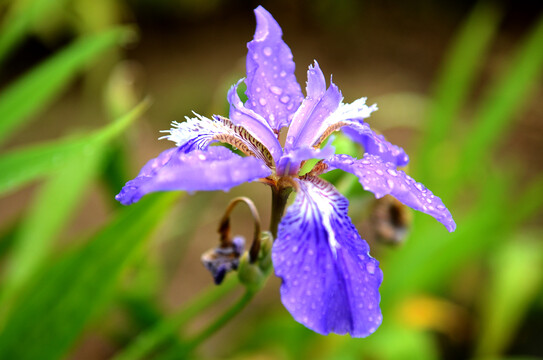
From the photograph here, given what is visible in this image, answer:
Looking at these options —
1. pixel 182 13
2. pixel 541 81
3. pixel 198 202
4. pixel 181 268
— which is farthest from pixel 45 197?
pixel 541 81

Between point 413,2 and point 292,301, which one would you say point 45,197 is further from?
point 413,2

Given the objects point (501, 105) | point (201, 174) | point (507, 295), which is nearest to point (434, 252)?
point (507, 295)

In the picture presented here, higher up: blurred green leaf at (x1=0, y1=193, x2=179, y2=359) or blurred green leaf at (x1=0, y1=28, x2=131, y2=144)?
blurred green leaf at (x1=0, y1=28, x2=131, y2=144)

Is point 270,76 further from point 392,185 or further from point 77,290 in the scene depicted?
point 77,290

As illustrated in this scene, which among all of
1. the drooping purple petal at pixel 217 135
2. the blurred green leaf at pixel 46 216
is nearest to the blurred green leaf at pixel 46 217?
the blurred green leaf at pixel 46 216

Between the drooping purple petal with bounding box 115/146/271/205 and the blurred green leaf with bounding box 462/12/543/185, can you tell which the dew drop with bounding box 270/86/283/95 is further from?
the blurred green leaf with bounding box 462/12/543/185

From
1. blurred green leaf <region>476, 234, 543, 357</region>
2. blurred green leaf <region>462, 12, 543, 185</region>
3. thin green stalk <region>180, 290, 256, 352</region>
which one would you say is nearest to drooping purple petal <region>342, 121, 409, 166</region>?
thin green stalk <region>180, 290, 256, 352</region>
